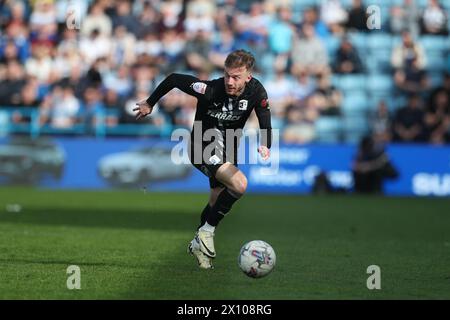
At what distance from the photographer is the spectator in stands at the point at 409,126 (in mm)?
23312

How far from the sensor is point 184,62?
81.3 ft

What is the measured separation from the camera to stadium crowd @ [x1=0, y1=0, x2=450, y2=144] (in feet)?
78.6

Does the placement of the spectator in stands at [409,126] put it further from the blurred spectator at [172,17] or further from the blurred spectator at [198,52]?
the blurred spectator at [172,17]

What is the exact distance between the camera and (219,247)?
11.5m

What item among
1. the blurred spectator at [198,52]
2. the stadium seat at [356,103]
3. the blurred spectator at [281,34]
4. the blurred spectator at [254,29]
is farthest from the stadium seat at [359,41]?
the blurred spectator at [198,52]

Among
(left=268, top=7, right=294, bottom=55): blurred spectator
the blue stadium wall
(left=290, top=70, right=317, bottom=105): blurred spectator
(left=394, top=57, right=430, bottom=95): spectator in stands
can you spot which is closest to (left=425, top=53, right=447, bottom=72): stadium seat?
(left=394, top=57, right=430, bottom=95): spectator in stands

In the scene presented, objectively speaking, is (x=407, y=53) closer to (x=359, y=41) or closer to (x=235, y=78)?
(x=359, y=41)

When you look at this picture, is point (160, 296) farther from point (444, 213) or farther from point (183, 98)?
point (183, 98)

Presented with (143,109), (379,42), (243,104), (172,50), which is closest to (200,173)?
(172,50)

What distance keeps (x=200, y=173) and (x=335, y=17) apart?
20.5 feet

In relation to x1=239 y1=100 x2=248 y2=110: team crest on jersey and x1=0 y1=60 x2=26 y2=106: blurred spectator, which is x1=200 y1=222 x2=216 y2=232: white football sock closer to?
x1=239 y1=100 x2=248 y2=110: team crest on jersey

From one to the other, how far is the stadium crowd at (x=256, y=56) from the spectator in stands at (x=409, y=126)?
0.08 ft
